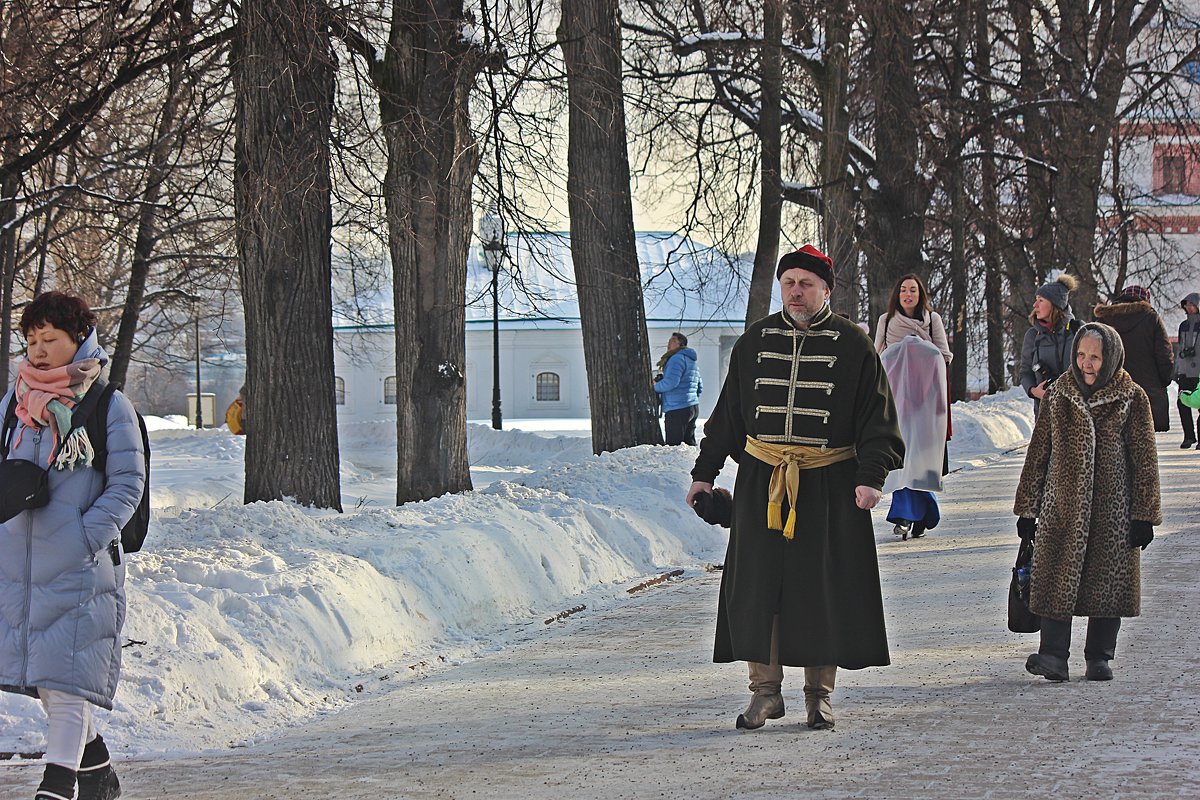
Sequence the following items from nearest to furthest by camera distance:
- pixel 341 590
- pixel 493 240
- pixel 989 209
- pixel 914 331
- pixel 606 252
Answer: pixel 341 590
pixel 914 331
pixel 493 240
pixel 606 252
pixel 989 209

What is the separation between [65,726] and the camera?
5539 mm

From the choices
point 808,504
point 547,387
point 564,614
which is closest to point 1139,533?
point 808,504

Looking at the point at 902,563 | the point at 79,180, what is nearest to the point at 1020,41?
the point at 79,180

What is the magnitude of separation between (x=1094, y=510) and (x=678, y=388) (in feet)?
46.5

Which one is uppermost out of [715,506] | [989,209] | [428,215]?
[989,209]

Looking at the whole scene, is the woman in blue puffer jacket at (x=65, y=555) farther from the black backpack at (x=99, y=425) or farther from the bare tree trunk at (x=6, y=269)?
the bare tree trunk at (x=6, y=269)

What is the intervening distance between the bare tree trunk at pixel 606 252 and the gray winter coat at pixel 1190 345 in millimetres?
7185

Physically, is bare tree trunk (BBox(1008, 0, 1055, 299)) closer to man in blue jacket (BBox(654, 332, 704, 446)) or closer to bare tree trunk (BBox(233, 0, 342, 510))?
man in blue jacket (BBox(654, 332, 704, 446))

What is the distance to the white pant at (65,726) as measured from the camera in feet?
18.1

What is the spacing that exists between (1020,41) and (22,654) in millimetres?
24849

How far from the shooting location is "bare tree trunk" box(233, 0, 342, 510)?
11414mm

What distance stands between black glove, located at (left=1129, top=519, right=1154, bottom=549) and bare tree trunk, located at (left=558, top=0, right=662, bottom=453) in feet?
30.8

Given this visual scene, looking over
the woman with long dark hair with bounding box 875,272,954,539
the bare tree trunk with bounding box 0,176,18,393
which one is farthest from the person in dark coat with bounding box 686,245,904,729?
the bare tree trunk with bounding box 0,176,18,393

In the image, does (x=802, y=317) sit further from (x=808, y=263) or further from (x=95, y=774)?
(x=95, y=774)
